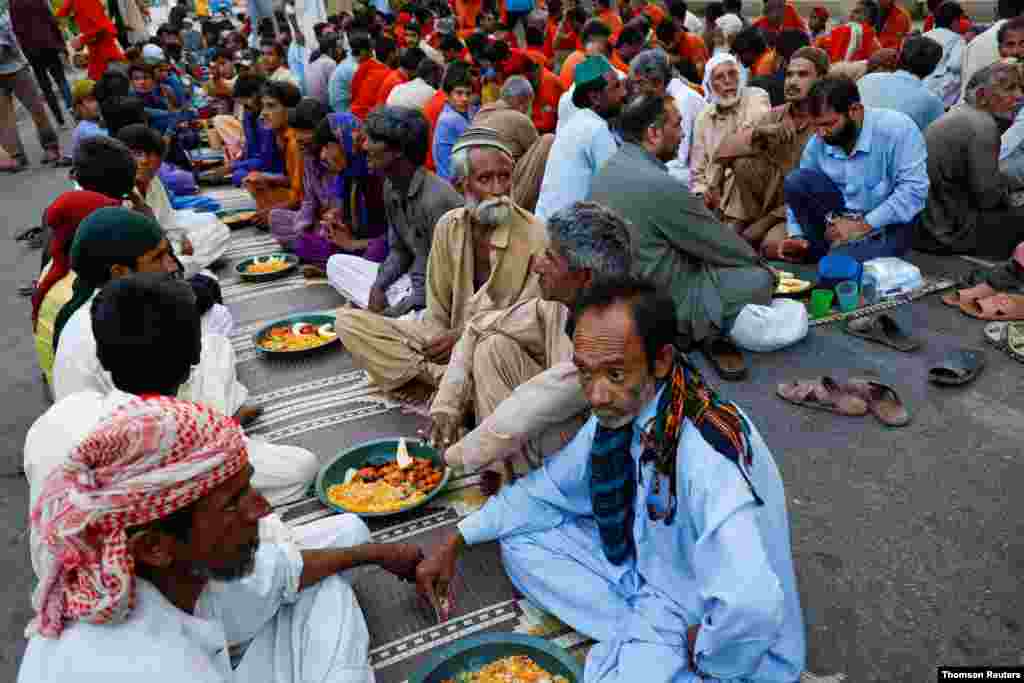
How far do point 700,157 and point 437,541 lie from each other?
14.7 ft

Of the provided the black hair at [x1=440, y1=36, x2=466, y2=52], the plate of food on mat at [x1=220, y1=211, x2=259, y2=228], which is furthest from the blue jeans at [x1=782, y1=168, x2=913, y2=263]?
the black hair at [x1=440, y1=36, x2=466, y2=52]

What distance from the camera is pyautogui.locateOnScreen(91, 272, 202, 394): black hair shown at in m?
2.43

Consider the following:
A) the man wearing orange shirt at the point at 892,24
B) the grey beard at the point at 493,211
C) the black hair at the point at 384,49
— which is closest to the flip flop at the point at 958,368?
the grey beard at the point at 493,211

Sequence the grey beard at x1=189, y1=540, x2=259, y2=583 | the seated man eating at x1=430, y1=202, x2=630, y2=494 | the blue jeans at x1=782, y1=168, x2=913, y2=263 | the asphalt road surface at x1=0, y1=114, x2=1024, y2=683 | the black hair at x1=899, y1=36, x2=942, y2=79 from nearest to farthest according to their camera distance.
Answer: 1. the grey beard at x1=189, y1=540, x2=259, y2=583
2. the asphalt road surface at x1=0, y1=114, x2=1024, y2=683
3. the seated man eating at x1=430, y1=202, x2=630, y2=494
4. the blue jeans at x1=782, y1=168, x2=913, y2=263
5. the black hair at x1=899, y1=36, x2=942, y2=79

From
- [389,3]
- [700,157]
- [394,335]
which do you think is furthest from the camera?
[389,3]

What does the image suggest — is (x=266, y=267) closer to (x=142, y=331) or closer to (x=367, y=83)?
(x=367, y=83)

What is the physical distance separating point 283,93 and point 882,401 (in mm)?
5475

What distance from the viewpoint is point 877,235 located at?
489 centimetres

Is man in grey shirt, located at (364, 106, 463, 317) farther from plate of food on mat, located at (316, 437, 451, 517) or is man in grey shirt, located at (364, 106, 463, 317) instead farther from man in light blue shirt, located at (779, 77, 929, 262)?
man in light blue shirt, located at (779, 77, 929, 262)

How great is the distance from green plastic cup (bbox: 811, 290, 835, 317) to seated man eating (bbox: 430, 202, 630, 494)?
213cm

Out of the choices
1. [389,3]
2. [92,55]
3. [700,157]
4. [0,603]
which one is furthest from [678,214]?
[389,3]

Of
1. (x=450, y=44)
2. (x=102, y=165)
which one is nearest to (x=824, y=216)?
(x=102, y=165)

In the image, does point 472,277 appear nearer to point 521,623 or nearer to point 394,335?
point 394,335

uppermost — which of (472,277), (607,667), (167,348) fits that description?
(167,348)
